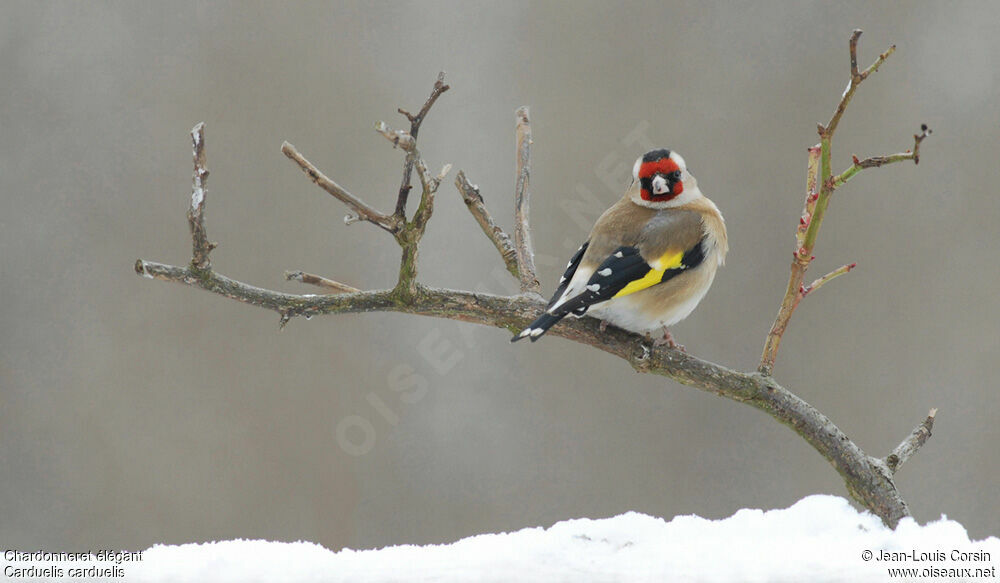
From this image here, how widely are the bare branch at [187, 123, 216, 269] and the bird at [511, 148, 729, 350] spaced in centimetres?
52

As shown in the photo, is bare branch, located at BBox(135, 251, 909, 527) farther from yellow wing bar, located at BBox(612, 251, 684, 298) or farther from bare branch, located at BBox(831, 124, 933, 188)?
bare branch, located at BBox(831, 124, 933, 188)

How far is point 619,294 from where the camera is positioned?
1456mm

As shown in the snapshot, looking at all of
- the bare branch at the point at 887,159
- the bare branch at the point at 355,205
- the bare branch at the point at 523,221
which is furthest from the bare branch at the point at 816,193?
the bare branch at the point at 355,205

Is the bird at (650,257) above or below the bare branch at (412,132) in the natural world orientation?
above

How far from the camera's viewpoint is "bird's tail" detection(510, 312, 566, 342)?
1.27 metres

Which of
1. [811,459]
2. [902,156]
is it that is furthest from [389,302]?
[811,459]

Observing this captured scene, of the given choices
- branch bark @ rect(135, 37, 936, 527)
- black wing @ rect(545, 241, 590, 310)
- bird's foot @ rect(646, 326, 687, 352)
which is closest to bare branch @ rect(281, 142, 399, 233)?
branch bark @ rect(135, 37, 936, 527)

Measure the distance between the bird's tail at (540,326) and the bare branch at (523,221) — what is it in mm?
198

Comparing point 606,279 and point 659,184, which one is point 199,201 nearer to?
point 606,279

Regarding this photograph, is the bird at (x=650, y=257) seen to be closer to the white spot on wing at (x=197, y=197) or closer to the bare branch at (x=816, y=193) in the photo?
the bare branch at (x=816, y=193)

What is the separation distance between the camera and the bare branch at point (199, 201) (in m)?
1.10

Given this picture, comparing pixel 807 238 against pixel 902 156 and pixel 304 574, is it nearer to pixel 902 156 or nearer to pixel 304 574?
pixel 902 156

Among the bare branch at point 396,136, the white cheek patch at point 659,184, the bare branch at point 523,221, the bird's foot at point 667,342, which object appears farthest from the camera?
the white cheek patch at point 659,184

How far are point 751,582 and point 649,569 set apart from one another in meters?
0.11
